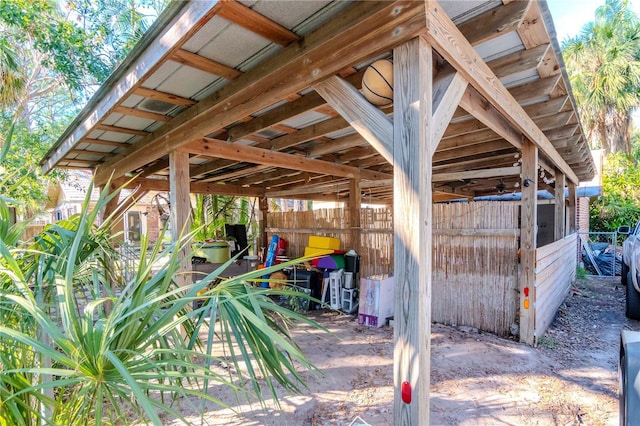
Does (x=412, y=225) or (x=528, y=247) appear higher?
(x=412, y=225)

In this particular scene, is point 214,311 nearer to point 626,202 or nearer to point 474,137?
point 474,137

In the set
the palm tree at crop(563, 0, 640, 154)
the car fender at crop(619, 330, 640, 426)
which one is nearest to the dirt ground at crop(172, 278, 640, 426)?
the car fender at crop(619, 330, 640, 426)

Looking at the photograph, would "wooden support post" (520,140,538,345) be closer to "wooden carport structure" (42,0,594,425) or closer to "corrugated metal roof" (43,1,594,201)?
"wooden carport structure" (42,0,594,425)

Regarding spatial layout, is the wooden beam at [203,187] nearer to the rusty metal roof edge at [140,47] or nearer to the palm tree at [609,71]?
the rusty metal roof edge at [140,47]

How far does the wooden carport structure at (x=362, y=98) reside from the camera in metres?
1.63

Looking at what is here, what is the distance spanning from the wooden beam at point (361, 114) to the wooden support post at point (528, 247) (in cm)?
303

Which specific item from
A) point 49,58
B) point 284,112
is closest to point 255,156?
point 284,112

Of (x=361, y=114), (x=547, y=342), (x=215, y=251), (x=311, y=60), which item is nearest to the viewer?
(x=361, y=114)

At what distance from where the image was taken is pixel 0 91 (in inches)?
241

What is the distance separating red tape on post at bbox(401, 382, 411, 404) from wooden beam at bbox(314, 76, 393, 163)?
1162mm

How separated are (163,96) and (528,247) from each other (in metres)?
4.27

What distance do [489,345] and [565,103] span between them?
9.32 ft

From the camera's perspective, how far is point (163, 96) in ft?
8.85

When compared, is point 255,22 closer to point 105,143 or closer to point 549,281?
point 105,143
